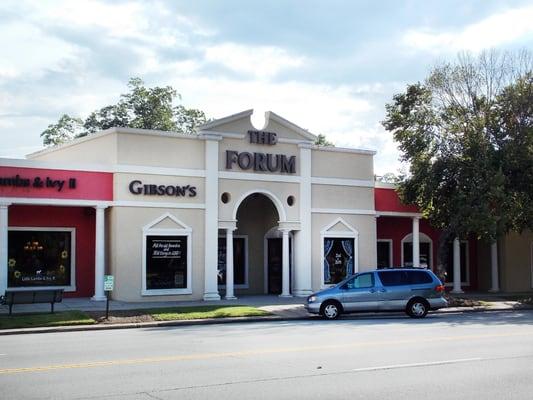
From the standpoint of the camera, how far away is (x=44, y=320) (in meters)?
20.3

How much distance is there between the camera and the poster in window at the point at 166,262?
87.8ft

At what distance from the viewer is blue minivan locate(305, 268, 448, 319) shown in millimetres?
23016

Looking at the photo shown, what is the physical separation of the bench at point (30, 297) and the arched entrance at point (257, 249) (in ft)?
34.2

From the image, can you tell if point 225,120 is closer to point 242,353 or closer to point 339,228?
Result: point 339,228

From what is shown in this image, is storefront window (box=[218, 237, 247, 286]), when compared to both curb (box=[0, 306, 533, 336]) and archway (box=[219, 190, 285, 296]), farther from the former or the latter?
curb (box=[0, 306, 533, 336])

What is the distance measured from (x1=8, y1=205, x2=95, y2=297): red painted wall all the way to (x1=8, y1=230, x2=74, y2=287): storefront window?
295 millimetres

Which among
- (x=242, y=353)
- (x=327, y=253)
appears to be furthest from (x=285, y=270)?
(x=242, y=353)

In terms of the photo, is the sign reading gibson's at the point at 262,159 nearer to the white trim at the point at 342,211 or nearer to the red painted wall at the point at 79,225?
the white trim at the point at 342,211

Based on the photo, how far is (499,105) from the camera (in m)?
29.4

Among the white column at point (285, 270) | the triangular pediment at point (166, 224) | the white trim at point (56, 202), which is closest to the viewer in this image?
the white trim at point (56, 202)

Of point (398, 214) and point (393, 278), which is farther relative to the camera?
point (398, 214)

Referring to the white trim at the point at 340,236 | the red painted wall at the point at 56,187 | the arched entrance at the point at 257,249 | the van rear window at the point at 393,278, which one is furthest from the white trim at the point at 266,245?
A: the red painted wall at the point at 56,187

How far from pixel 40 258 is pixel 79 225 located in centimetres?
189

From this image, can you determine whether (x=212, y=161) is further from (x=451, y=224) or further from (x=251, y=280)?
(x=451, y=224)
